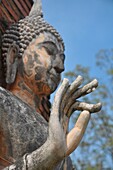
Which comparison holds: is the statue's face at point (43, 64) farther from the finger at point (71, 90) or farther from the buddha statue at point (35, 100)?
the finger at point (71, 90)

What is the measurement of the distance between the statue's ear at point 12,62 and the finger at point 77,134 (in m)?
0.97

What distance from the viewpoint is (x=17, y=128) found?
307cm

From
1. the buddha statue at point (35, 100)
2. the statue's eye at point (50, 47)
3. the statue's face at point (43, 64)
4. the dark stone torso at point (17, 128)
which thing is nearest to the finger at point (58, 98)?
the buddha statue at point (35, 100)

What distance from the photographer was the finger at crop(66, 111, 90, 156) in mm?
2668

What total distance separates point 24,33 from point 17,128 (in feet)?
3.28

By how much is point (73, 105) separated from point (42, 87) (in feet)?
2.23

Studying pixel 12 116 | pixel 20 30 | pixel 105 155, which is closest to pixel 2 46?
pixel 20 30

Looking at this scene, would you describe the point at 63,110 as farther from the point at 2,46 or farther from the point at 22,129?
the point at 2,46

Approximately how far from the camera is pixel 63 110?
2879mm

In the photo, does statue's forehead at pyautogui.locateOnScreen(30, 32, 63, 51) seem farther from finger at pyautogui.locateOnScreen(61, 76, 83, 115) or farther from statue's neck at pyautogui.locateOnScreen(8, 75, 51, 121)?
finger at pyautogui.locateOnScreen(61, 76, 83, 115)

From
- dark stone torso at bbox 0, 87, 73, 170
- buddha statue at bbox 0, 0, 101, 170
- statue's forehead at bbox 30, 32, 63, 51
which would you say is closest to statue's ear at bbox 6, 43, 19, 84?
buddha statue at bbox 0, 0, 101, 170

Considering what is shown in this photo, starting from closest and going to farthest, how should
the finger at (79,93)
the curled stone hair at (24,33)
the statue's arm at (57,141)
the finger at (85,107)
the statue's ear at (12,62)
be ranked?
the statue's arm at (57,141) < the finger at (85,107) < the finger at (79,93) < the statue's ear at (12,62) < the curled stone hair at (24,33)

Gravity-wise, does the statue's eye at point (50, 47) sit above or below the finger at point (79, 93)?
above

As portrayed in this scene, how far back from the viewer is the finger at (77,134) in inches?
105
